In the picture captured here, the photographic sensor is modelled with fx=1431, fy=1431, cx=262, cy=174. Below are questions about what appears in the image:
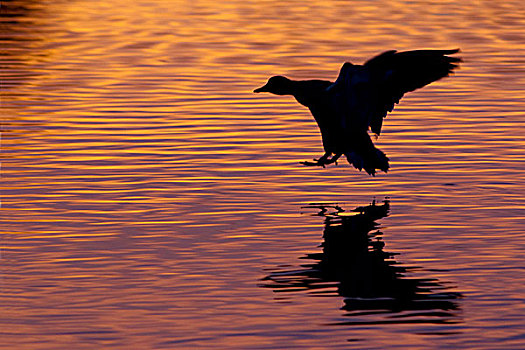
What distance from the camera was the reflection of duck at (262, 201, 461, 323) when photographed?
987 centimetres

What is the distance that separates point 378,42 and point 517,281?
17876 mm

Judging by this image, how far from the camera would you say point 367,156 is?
13406 millimetres

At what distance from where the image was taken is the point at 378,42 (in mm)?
28125


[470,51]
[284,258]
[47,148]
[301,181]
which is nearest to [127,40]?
[470,51]

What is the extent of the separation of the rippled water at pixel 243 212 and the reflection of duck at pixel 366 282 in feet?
0.09

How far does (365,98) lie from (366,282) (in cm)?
311

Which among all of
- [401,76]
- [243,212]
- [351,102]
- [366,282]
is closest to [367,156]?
[351,102]

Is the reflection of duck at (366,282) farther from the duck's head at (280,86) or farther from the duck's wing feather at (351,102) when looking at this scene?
the duck's head at (280,86)

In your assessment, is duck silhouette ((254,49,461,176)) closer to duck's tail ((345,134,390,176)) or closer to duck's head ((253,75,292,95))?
duck's tail ((345,134,390,176))

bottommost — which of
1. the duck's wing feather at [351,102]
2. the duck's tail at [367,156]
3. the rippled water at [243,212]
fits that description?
the rippled water at [243,212]

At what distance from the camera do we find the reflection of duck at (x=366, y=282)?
9867 millimetres

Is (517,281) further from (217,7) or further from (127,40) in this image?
(217,7)

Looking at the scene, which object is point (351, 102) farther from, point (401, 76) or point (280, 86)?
point (280, 86)

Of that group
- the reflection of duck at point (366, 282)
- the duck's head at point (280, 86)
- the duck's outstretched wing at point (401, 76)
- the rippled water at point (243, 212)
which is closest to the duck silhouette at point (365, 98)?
the duck's outstretched wing at point (401, 76)
